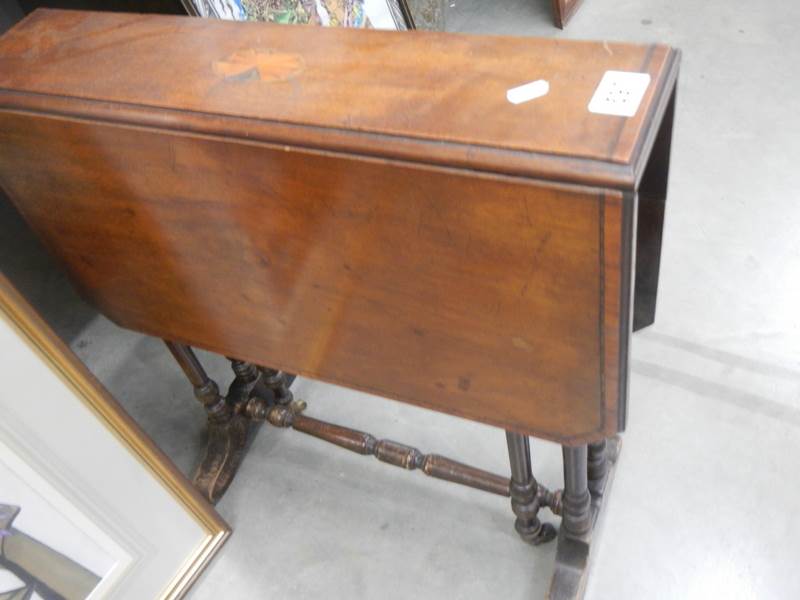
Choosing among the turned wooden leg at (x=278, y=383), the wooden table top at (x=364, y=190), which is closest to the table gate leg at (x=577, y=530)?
the wooden table top at (x=364, y=190)

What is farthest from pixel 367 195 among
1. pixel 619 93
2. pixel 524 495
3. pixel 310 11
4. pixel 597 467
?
Answer: pixel 310 11

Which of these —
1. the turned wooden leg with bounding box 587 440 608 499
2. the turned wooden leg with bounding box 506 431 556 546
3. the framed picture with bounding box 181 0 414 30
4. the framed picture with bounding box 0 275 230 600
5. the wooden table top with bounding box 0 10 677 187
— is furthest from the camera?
the framed picture with bounding box 181 0 414 30

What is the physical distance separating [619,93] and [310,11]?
3.37ft

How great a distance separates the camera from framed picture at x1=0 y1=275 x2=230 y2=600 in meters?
1.06

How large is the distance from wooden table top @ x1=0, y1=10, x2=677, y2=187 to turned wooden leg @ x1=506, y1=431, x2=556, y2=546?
528 mm

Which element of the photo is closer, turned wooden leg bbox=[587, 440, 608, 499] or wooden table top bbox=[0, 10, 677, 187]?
wooden table top bbox=[0, 10, 677, 187]

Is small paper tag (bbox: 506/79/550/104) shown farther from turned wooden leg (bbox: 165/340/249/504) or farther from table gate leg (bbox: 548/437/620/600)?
turned wooden leg (bbox: 165/340/249/504)

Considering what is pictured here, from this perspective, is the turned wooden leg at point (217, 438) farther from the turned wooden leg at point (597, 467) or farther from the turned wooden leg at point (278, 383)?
the turned wooden leg at point (597, 467)

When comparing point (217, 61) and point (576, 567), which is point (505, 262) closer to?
point (217, 61)

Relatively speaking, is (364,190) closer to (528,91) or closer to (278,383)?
(528,91)

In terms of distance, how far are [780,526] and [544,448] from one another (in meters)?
0.45

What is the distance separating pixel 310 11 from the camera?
1586 millimetres

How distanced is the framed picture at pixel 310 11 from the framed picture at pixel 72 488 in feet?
2.38

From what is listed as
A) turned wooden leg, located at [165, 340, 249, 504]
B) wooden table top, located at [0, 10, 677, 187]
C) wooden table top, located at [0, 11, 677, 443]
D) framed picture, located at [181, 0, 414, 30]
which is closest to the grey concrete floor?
turned wooden leg, located at [165, 340, 249, 504]
